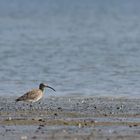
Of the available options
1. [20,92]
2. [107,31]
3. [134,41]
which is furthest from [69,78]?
[107,31]

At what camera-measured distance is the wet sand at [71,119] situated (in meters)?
14.5

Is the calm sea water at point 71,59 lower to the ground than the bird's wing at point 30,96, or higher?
higher

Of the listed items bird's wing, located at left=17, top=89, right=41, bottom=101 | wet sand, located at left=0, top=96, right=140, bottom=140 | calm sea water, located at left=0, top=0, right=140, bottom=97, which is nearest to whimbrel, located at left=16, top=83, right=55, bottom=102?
bird's wing, located at left=17, top=89, right=41, bottom=101

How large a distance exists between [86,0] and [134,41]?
7263cm

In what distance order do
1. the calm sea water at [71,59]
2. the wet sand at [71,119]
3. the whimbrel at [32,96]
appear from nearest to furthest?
the wet sand at [71,119]
the whimbrel at [32,96]
the calm sea water at [71,59]

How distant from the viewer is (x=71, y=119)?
16.4 meters

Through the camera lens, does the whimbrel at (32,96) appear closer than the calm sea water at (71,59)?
Yes

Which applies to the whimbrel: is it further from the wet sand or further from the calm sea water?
the calm sea water

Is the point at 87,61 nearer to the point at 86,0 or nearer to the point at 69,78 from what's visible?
the point at 69,78

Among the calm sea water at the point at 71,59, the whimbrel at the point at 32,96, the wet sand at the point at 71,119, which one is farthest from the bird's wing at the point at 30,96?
the calm sea water at the point at 71,59

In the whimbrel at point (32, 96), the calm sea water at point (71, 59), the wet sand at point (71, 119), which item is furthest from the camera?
the calm sea water at point (71, 59)

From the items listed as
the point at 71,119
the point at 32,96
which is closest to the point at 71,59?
the point at 32,96

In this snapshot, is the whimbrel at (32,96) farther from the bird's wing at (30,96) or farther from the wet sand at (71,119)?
the wet sand at (71,119)

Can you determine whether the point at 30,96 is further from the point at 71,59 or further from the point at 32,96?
the point at 71,59
